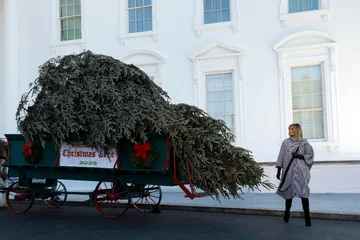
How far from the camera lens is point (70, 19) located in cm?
1552

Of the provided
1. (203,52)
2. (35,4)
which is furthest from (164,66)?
(35,4)

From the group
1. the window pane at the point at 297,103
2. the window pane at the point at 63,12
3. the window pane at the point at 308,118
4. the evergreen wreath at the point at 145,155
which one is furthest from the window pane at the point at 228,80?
the window pane at the point at 63,12

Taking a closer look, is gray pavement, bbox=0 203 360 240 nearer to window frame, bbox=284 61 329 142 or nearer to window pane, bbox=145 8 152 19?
window frame, bbox=284 61 329 142

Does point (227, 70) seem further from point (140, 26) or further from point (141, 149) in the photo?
point (141, 149)

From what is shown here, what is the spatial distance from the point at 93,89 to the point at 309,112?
6963 millimetres

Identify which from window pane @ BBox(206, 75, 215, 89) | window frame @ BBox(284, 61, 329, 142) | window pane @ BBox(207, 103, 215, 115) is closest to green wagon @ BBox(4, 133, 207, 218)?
window pane @ BBox(207, 103, 215, 115)

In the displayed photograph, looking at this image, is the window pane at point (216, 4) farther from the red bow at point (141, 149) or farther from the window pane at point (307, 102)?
the red bow at point (141, 149)

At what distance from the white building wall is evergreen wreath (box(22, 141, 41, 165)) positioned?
5.77 meters

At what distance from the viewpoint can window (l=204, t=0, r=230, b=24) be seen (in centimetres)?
1355

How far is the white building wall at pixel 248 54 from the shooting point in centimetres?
1215

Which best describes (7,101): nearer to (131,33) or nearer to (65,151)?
(131,33)

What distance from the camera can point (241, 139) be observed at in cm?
1303

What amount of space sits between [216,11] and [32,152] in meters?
7.53

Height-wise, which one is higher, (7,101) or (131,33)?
(131,33)
